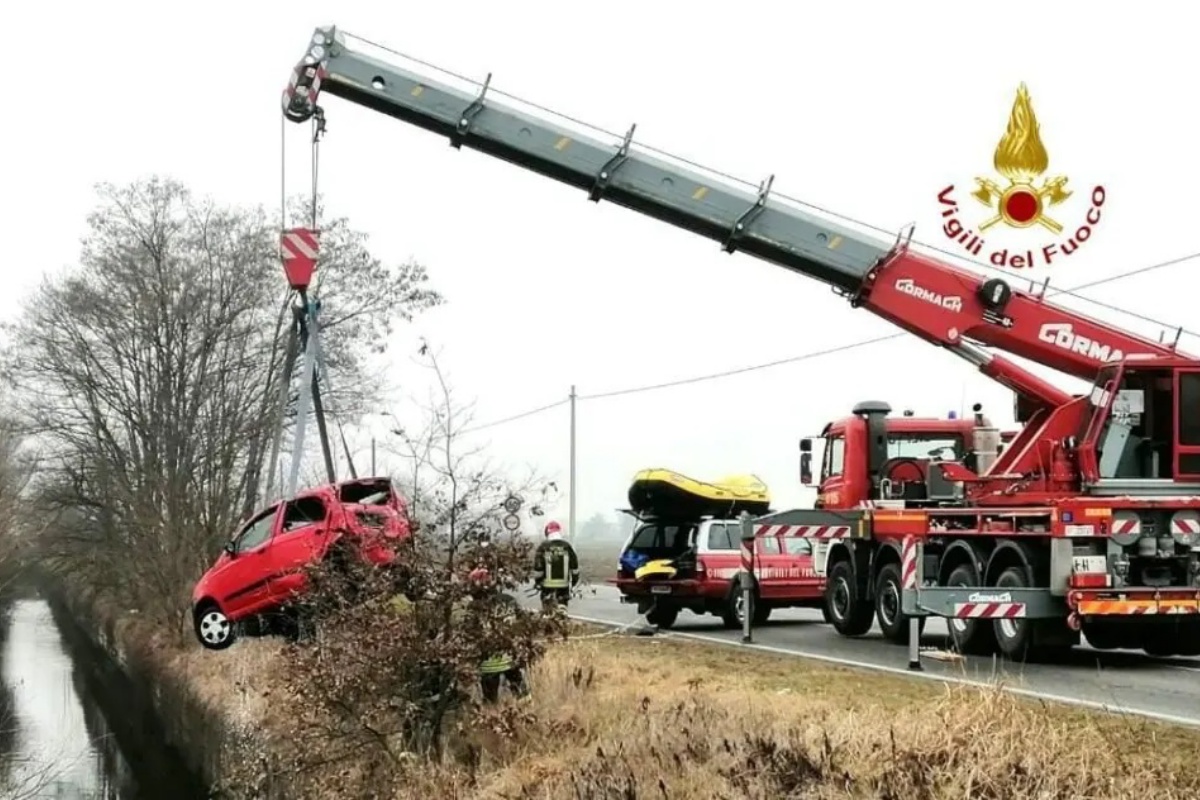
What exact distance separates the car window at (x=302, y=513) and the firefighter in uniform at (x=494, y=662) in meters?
5.61

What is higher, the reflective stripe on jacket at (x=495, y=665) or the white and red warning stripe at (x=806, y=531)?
the white and red warning stripe at (x=806, y=531)

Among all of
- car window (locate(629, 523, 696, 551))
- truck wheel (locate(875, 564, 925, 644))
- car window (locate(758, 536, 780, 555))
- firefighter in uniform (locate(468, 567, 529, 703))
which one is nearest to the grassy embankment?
firefighter in uniform (locate(468, 567, 529, 703))

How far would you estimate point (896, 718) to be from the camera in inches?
298

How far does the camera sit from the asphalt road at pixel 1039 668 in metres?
9.80

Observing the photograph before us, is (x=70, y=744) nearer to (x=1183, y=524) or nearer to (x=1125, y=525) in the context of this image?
(x=1125, y=525)

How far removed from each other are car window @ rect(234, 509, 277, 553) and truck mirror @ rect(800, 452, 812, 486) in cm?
708

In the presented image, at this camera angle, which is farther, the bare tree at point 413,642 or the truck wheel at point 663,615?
the truck wheel at point 663,615

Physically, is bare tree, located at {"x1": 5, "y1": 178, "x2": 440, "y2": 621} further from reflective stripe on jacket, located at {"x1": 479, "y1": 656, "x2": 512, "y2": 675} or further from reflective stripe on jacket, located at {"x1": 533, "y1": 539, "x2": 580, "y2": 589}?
reflective stripe on jacket, located at {"x1": 479, "y1": 656, "x2": 512, "y2": 675}

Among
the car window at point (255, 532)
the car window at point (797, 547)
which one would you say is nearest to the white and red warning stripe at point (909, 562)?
the car window at point (797, 547)

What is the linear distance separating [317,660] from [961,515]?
7114mm

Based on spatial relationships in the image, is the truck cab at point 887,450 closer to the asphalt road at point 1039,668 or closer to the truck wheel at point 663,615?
the asphalt road at point 1039,668

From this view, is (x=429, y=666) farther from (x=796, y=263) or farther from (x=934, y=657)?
(x=796, y=263)

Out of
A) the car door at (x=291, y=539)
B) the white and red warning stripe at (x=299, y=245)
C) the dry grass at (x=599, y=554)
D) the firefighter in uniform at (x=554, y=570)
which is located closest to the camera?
the firefighter in uniform at (x=554, y=570)

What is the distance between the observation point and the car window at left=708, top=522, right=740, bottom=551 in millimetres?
18047
